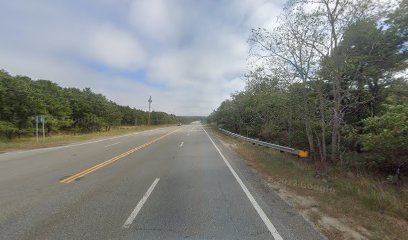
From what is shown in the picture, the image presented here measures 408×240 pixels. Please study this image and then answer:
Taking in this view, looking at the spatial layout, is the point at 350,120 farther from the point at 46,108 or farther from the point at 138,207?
the point at 46,108

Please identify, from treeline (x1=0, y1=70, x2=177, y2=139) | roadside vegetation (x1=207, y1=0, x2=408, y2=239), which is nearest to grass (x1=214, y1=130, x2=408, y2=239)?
roadside vegetation (x1=207, y1=0, x2=408, y2=239)

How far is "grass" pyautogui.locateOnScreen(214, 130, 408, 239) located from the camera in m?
4.88

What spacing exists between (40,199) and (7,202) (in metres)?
0.62

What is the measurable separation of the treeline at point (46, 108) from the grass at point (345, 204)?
30.3 meters

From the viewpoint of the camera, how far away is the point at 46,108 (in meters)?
37.5

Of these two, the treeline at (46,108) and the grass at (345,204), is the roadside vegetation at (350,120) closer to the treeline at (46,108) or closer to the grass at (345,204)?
the grass at (345,204)

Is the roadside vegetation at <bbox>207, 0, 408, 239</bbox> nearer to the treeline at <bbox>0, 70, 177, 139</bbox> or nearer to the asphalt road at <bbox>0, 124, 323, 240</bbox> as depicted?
the asphalt road at <bbox>0, 124, 323, 240</bbox>

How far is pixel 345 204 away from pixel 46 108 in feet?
129

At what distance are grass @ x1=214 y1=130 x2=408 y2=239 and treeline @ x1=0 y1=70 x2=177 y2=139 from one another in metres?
30.3

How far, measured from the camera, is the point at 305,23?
37.8 feet

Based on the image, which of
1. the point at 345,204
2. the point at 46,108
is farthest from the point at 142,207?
the point at 46,108

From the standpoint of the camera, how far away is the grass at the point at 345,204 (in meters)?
4.88

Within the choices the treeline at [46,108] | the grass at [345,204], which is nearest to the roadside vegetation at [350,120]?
the grass at [345,204]

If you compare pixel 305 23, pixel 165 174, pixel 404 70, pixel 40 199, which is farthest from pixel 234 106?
pixel 40 199
